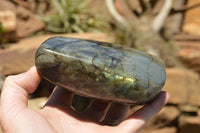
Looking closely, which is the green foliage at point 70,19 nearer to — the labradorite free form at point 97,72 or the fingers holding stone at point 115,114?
the fingers holding stone at point 115,114

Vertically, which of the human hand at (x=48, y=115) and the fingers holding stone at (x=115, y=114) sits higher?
the human hand at (x=48, y=115)

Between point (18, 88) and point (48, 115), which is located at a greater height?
point (18, 88)

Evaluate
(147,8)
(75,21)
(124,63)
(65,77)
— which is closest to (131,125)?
(124,63)

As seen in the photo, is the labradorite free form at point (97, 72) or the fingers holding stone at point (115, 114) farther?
the fingers holding stone at point (115, 114)

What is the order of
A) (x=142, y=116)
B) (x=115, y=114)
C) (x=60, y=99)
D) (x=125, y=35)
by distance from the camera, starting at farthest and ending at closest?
(x=125, y=35) < (x=115, y=114) < (x=60, y=99) < (x=142, y=116)

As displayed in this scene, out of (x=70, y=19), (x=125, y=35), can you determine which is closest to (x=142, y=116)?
(x=125, y=35)

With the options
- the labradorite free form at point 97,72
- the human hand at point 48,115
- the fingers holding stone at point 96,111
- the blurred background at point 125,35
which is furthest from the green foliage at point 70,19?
the labradorite free form at point 97,72

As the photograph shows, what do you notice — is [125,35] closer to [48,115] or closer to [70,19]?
[70,19]

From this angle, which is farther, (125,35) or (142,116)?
(125,35)
